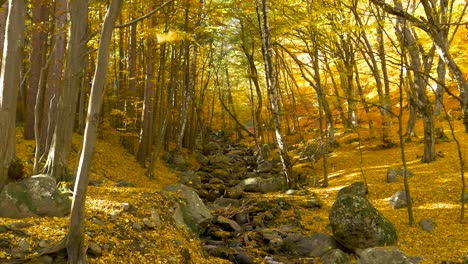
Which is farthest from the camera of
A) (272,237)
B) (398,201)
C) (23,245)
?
(398,201)

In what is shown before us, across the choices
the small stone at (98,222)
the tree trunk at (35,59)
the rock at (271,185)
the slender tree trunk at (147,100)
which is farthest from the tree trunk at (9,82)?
the rock at (271,185)

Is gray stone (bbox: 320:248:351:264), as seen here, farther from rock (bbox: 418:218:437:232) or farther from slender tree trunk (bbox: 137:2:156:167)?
slender tree trunk (bbox: 137:2:156:167)

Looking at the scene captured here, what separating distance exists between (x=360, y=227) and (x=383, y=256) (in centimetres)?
91

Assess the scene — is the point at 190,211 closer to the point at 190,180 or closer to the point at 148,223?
the point at 148,223

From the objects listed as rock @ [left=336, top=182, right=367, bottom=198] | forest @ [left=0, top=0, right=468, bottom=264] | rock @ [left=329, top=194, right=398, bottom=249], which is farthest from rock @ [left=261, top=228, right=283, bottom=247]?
rock @ [left=336, top=182, right=367, bottom=198]

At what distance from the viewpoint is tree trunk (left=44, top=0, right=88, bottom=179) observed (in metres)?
6.53

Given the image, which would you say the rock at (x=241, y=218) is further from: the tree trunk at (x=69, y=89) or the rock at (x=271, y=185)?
the tree trunk at (x=69, y=89)

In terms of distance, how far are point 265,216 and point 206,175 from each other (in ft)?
24.9

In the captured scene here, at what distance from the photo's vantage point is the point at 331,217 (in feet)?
26.6

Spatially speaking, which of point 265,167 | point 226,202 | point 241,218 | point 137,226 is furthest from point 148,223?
point 265,167

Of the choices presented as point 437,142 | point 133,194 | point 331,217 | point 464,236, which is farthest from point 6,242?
point 437,142

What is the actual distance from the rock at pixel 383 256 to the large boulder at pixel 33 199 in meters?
5.51

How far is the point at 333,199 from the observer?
11742 millimetres

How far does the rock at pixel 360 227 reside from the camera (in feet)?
24.9
